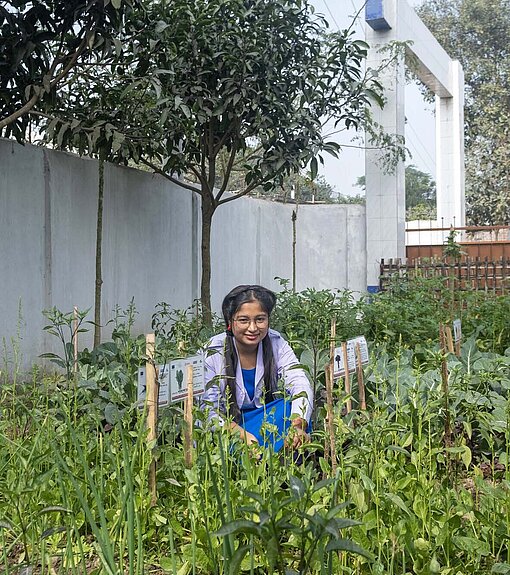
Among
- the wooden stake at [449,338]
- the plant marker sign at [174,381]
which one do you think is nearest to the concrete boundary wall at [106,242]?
the plant marker sign at [174,381]

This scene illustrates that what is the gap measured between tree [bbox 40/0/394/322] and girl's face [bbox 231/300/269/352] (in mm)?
2385

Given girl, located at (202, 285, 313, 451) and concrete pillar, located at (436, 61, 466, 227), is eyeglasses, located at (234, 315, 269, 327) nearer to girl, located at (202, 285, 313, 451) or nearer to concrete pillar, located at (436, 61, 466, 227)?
girl, located at (202, 285, 313, 451)

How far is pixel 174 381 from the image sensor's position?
252 centimetres

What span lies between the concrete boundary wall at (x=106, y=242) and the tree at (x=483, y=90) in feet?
44.5

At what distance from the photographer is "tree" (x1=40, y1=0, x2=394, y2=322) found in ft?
19.9

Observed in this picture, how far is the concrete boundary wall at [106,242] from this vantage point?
19.8 feet

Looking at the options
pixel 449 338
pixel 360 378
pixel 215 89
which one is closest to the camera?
pixel 360 378

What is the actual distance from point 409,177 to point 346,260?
117 ft

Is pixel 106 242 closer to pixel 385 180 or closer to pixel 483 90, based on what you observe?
pixel 385 180

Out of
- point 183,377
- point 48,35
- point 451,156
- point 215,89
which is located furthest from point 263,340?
point 451,156

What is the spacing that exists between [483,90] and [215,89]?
19.0 m

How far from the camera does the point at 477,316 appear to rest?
6.10 meters

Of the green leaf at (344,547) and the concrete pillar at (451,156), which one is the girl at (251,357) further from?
the concrete pillar at (451,156)

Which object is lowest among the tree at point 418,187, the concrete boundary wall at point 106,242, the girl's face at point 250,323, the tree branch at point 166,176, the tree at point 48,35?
the girl's face at point 250,323
